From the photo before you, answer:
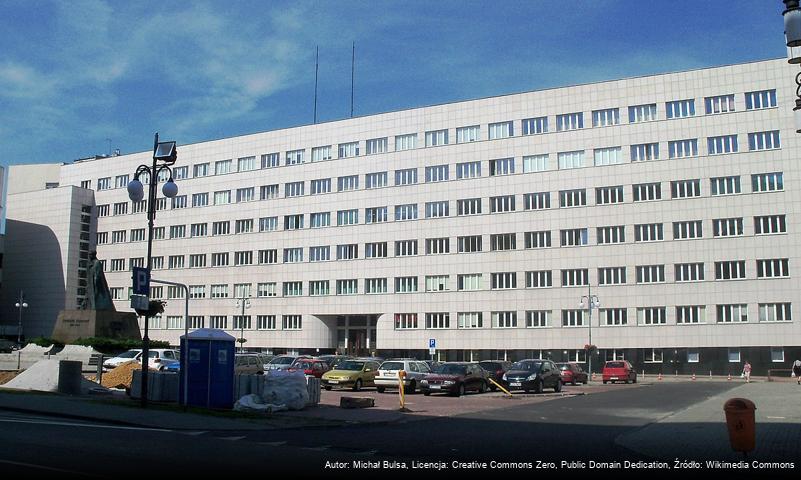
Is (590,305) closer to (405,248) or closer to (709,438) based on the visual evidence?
(405,248)

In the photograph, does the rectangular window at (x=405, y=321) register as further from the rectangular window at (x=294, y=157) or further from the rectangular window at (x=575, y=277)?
the rectangular window at (x=294, y=157)

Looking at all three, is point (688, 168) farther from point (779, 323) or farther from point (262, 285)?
point (262, 285)

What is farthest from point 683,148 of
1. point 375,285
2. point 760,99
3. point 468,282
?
point 375,285

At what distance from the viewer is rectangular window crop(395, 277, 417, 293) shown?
74.7 metres

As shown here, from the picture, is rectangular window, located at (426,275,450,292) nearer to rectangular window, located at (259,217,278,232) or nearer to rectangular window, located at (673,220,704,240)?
rectangular window, located at (259,217,278,232)

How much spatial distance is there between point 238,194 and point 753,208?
53261mm

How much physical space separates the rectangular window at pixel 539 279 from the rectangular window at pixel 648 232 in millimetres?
8351

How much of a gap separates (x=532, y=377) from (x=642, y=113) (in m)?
39.5

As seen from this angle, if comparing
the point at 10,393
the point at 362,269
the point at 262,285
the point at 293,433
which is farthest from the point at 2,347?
the point at 293,433

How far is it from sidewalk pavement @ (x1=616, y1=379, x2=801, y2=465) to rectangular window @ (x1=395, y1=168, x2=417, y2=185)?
54.3 metres

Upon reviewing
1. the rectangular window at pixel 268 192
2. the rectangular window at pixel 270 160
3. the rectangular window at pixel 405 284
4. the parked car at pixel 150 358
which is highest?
the rectangular window at pixel 270 160

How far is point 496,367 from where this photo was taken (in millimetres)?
41906

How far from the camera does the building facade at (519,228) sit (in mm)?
62500

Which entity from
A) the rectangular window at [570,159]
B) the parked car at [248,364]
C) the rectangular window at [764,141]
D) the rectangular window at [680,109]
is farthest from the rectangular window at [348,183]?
the parked car at [248,364]
